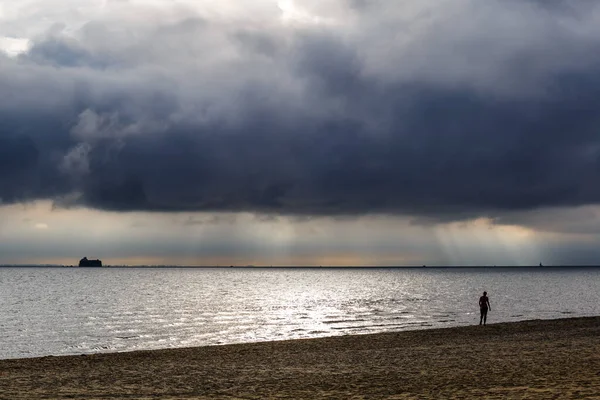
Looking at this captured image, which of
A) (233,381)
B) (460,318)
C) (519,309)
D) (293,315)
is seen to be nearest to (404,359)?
(233,381)

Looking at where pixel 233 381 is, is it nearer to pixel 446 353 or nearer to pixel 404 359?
pixel 404 359

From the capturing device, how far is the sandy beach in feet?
69.5

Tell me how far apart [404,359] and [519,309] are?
6738 cm

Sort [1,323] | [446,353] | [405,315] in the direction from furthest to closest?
[405,315] < [1,323] < [446,353]

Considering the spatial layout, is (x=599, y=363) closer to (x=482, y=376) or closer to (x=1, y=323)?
(x=482, y=376)

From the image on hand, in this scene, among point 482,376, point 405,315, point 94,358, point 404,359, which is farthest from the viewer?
point 405,315

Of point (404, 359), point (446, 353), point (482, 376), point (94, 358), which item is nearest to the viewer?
point (482, 376)

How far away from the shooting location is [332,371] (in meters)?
27.0

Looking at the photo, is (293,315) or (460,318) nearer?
(460,318)

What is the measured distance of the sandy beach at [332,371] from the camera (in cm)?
2119

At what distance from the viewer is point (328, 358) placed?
3256cm

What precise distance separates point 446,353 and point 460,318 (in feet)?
146

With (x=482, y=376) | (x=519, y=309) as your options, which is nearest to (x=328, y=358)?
(x=482, y=376)

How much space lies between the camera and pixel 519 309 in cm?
9112
